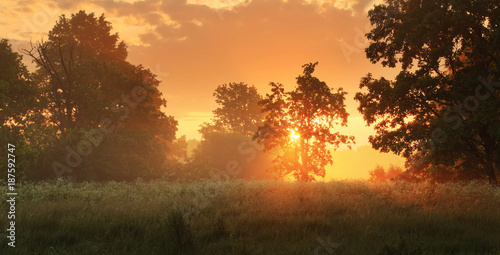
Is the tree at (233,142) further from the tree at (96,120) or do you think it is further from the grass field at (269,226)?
the grass field at (269,226)

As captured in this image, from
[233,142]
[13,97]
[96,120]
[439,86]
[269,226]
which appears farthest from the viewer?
[233,142]

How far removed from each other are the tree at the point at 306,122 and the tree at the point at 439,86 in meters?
12.7

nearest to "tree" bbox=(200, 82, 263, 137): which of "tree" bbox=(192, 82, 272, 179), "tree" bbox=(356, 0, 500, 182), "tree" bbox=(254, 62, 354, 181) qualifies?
"tree" bbox=(192, 82, 272, 179)

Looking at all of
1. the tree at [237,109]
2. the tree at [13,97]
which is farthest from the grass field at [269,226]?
the tree at [237,109]

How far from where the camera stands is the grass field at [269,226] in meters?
7.22

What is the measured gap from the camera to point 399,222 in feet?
29.9

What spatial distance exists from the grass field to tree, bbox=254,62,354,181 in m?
20.6

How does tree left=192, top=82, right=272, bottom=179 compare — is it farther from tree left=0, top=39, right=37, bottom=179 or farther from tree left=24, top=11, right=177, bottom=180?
tree left=0, top=39, right=37, bottom=179

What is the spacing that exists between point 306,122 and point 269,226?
25.3 meters

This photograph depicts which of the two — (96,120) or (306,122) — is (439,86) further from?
(96,120)

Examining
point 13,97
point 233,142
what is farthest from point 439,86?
point 233,142

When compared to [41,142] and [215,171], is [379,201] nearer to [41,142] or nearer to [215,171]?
[41,142]

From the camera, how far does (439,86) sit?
17375 mm

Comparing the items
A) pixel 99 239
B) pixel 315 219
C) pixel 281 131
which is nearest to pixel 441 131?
pixel 315 219
